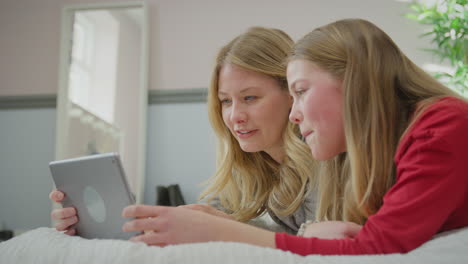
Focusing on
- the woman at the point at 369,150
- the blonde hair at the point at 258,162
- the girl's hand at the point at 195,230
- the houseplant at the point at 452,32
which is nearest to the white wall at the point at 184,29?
the houseplant at the point at 452,32

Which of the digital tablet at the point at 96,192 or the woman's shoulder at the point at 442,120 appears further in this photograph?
the digital tablet at the point at 96,192

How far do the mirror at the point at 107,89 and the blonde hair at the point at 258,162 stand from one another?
1.43m

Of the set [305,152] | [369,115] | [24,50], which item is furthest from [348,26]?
[24,50]

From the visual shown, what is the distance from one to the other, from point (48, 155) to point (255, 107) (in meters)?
2.16

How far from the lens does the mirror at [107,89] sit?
2.95 metres

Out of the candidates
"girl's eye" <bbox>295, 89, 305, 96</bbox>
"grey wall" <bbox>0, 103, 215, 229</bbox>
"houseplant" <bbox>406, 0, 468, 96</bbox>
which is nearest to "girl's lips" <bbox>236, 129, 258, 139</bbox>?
"girl's eye" <bbox>295, 89, 305, 96</bbox>

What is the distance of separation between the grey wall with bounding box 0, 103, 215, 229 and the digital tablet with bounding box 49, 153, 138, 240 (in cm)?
188

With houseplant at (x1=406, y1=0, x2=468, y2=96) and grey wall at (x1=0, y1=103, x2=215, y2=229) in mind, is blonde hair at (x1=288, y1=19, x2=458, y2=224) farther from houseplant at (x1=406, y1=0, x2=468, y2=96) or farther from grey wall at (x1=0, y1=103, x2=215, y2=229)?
grey wall at (x1=0, y1=103, x2=215, y2=229)

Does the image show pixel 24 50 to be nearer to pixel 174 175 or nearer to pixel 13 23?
pixel 13 23

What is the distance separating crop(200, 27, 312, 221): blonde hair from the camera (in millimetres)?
1350

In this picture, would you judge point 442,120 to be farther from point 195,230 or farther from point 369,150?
point 195,230

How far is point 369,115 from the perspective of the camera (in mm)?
850

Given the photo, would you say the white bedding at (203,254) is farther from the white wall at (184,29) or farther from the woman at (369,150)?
the white wall at (184,29)

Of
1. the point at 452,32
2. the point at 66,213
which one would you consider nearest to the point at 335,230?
the point at 66,213
